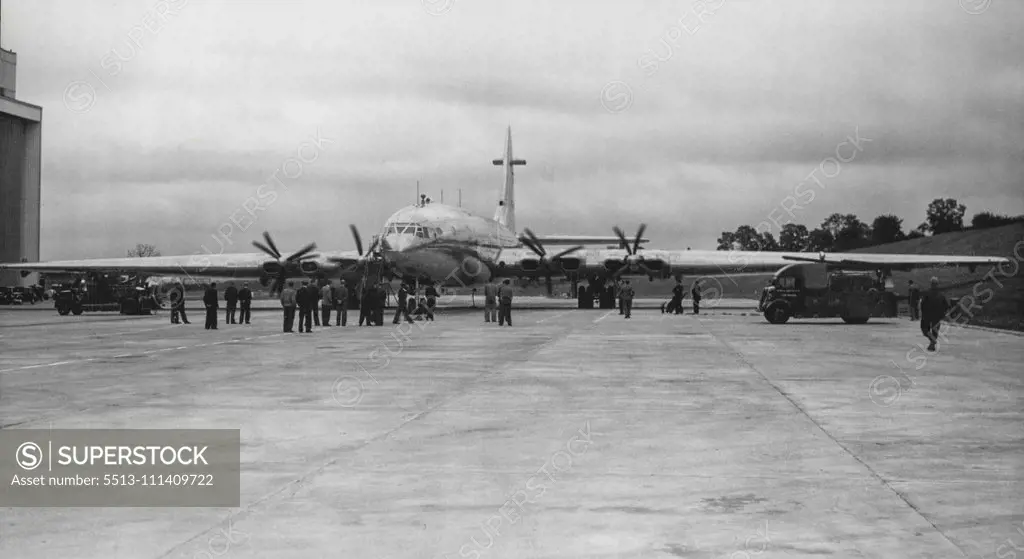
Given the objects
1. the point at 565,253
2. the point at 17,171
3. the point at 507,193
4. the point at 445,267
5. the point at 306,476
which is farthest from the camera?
the point at 17,171

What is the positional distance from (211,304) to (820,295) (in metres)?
19.8

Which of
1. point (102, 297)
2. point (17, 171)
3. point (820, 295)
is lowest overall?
point (102, 297)

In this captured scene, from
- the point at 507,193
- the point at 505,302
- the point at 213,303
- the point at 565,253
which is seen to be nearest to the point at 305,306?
the point at 213,303

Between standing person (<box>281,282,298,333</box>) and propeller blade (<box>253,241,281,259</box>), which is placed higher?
propeller blade (<box>253,241,281,259</box>)

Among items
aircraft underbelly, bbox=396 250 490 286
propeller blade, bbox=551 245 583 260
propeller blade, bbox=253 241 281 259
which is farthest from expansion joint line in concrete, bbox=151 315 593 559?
propeller blade, bbox=551 245 583 260

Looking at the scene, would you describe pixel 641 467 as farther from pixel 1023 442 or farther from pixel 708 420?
pixel 1023 442

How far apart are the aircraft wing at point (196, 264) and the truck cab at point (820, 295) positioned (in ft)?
58.4

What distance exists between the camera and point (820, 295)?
3419 centimetres

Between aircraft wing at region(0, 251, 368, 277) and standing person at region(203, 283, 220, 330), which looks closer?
standing person at region(203, 283, 220, 330)

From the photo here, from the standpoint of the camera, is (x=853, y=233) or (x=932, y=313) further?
(x=853, y=233)

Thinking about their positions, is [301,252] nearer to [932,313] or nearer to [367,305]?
[367,305]

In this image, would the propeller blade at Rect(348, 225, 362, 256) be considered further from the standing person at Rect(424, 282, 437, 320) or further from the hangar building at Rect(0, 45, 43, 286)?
the hangar building at Rect(0, 45, 43, 286)

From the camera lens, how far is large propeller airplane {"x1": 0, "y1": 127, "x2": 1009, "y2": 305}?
133 ft

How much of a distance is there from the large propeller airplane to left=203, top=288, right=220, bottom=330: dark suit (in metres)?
8.45
